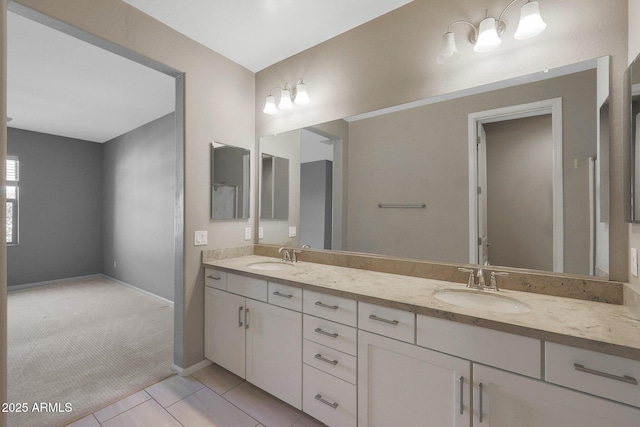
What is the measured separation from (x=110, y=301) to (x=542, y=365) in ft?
15.7

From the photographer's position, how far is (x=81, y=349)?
2.48 m

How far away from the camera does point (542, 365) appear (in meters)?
0.94

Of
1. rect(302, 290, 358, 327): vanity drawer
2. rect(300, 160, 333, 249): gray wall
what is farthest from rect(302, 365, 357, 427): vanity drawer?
rect(300, 160, 333, 249): gray wall

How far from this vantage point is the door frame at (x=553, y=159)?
53.7 inches

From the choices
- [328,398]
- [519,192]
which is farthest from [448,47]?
[328,398]

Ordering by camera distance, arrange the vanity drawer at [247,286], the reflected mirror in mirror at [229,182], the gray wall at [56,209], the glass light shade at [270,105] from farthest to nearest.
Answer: the gray wall at [56,209] < the glass light shade at [270,105] < the reflected mirror in mirror at [229,182] < the vanity drawer at [247,286]

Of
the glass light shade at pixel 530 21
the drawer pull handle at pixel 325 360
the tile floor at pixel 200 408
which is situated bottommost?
the tile floor at pixel 200 408

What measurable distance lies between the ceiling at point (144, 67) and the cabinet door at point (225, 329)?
1972 millimetres

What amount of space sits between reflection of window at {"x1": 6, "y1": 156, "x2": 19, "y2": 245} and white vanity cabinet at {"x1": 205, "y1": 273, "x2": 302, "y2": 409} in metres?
4.49

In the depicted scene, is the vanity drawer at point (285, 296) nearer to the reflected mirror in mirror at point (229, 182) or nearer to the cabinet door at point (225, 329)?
the cabinet door at point (225, 329)

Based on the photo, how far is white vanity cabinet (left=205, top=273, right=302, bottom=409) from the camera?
1619 millimetres

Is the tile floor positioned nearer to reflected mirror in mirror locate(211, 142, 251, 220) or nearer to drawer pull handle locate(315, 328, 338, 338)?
drawer pull handle locate(315, 328, 338, 338)

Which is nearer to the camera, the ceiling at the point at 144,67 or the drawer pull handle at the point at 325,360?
the drawer pull handle at the point at 325,360

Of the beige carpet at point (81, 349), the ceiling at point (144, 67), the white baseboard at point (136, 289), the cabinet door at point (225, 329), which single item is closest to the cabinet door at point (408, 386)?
the cabinet door at point (225, 329)
